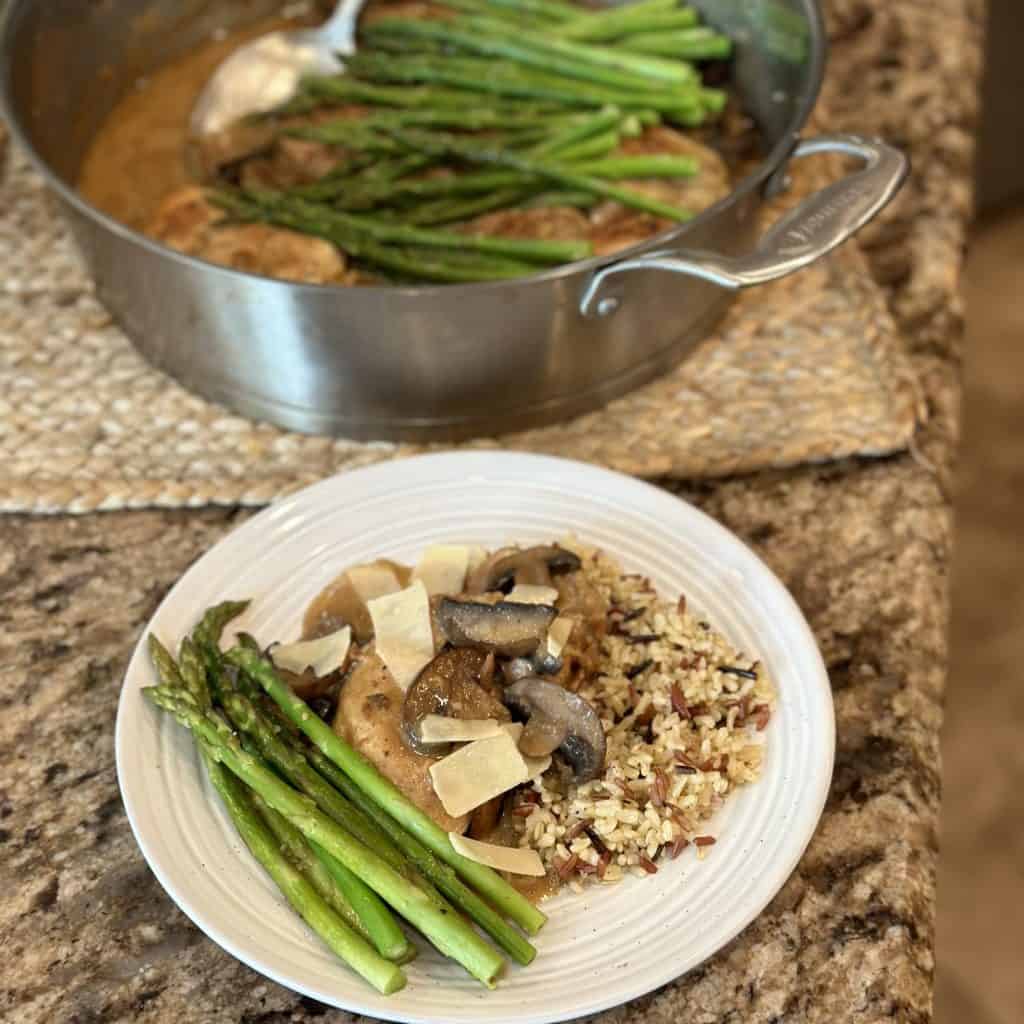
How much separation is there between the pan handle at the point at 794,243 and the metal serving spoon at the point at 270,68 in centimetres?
96

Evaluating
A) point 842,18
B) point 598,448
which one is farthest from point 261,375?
point 842,18

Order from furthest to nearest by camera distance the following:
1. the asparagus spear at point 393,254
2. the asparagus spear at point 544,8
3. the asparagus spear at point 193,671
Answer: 1. the asparagus spear at point 544,8
2. the asparagus spear at point 393,254
3. the asparagus spear at point 193,671

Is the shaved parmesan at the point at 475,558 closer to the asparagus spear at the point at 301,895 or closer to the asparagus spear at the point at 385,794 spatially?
the asparagus spear at the point at 385,794

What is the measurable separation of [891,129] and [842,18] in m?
0.37

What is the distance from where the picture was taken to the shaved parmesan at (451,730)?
4.18 feet

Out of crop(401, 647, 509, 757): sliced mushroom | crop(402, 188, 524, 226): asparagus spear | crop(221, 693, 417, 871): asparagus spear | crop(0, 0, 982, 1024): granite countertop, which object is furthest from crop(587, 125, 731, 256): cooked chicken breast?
crop(221, 693, 417, 871): asparagus spear

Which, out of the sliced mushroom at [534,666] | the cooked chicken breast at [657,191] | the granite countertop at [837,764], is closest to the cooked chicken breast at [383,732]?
the sliced mushroom at [534,666]

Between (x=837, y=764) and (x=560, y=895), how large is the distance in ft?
1.27

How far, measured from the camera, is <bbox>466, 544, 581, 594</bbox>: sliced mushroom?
1.46m

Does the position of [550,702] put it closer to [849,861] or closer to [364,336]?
[849,861]

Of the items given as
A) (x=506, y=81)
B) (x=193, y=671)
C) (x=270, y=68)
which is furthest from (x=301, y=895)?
(x=270, y=68)

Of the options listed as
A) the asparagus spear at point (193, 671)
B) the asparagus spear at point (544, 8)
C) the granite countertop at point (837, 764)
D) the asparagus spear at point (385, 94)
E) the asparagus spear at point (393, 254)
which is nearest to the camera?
the granite countertop at point (837, 764)

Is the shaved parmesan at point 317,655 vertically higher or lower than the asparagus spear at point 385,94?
lower

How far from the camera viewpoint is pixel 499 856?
1.23 metres
